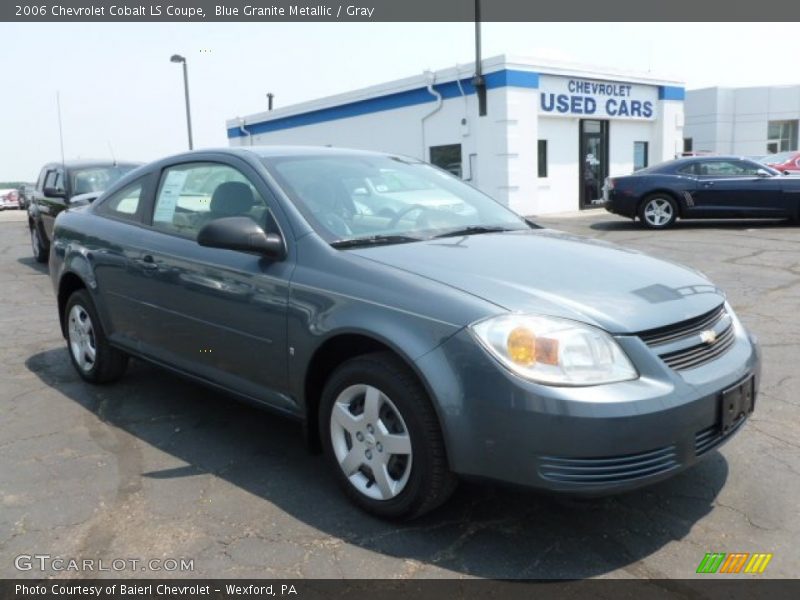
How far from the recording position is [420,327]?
105 inches

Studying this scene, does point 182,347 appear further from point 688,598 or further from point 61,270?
point 688,598

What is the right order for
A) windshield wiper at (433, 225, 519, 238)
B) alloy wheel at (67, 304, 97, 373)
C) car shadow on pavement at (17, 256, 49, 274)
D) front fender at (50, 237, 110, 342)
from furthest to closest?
car shadow on pavement at (17, 256, 49, 274) < alloy wheel at (67, 304, 97, 373) < front fender at (50, 237, 110, 342) < windshield wiper at (433, 225, 519, 238)

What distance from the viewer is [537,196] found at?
58.9ft

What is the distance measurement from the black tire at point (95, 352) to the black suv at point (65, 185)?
189 inches

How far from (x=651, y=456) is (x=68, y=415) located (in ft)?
11.0

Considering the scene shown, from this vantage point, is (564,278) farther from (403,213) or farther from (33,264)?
(33,264)

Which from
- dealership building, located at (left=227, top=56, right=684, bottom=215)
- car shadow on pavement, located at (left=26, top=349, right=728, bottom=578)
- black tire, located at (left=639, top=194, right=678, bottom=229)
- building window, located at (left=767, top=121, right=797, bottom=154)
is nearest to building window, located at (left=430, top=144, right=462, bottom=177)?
dealership building, located at (left=227, top=56, right=684, bottom=215)

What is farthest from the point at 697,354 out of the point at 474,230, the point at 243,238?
the point at 243,238

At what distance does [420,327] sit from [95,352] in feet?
9.48

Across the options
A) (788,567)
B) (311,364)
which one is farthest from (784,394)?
(311,364)

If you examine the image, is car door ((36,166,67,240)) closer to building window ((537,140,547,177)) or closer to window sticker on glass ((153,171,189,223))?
window sticker on glass ((153,171,189,223))

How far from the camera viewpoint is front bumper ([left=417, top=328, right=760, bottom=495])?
2412mm

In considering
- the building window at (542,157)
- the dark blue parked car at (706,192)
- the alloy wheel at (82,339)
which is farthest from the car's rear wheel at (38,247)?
the building window at (542,157)

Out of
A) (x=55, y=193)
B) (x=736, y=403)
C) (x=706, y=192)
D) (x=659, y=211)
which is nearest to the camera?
(x=736, y=403)
